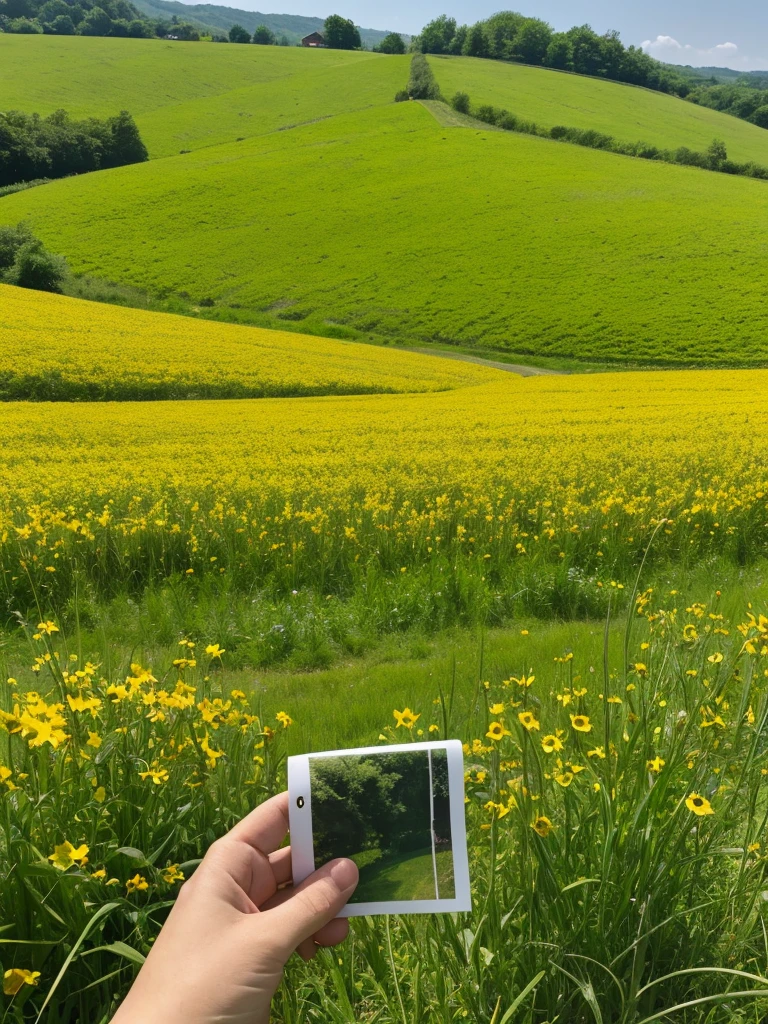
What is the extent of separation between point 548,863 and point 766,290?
153 ft

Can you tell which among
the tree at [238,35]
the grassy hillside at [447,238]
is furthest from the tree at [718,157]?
the tree at [238,35]

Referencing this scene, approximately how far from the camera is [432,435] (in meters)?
14.2

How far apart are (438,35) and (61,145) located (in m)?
71.1

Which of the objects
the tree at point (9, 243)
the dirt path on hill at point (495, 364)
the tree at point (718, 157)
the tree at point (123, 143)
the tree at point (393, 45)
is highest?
the tree at point (393, 45)

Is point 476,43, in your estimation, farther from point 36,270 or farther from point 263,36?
point 36,270

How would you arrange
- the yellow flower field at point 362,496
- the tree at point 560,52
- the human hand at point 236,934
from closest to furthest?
1. the human hand at point 236,934
2. the yellow flower field at point 362,496
3. the tree at point 560,52

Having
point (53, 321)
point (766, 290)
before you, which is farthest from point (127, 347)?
point (766, 290)

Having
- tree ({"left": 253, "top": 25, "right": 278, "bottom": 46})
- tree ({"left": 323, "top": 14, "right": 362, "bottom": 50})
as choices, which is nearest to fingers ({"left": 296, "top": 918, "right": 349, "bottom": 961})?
tree ({"left": 323, "top": 14, "right": 362, "bottom": 50})

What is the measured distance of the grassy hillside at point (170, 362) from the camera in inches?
842

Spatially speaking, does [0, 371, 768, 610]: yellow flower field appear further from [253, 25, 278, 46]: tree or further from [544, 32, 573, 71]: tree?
[253, 25, 278, 46]: tree

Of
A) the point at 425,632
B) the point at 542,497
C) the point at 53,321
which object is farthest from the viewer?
the point at 53,321

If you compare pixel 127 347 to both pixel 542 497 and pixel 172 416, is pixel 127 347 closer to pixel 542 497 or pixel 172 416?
pixel 172 416

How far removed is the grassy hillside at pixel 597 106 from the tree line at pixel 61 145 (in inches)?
1502

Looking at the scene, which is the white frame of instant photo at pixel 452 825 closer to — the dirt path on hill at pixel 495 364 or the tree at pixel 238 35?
the dirt path on hill at pixel 495 364
